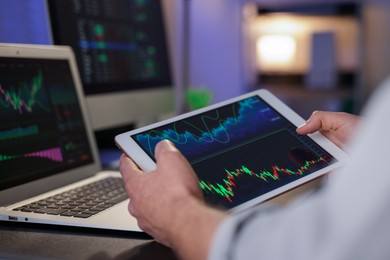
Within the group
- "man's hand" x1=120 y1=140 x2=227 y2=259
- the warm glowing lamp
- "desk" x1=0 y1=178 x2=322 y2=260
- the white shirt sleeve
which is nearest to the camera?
the white shirt sleeve

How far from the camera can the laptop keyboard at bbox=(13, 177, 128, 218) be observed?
787 mm

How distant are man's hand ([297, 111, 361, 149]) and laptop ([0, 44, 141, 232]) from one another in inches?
12.8

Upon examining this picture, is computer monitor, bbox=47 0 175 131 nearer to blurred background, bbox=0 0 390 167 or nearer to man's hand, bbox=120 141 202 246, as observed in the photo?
blurred background, bbox=0 0 390 167

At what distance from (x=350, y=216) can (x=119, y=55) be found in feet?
3.86

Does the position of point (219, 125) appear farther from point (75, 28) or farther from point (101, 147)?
point (101, 147)

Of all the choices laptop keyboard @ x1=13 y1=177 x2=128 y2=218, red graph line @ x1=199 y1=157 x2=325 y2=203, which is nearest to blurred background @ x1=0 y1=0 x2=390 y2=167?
laptop keyboard @ x1=13 y1=177 x2=128 y2=218

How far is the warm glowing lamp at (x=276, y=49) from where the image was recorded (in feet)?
8.02

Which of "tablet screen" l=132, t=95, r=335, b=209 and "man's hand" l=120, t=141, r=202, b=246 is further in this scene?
"tablet screen" l=132, t=95, r=335, b=209

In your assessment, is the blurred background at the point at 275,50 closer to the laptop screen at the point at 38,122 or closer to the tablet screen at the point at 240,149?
the laptop screen at the point at 38,122

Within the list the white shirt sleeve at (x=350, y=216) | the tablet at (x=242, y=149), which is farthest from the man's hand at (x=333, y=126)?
the white shirt sleeve at (x=350, y=216)

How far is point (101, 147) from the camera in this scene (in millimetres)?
1648

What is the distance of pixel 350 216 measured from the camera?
392 millimetres

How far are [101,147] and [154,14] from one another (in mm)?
469

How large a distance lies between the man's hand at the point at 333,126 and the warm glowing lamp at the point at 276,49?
62.1 inches
